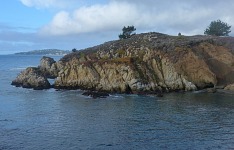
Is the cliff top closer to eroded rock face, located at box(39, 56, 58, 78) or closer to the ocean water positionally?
eroded rock face, located at box(39, 56, 58, 78)

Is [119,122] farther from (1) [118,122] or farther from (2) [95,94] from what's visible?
(2) [95,94]

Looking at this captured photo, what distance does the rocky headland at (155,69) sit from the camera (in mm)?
87000

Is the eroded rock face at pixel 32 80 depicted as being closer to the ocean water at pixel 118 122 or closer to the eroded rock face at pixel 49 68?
the ocean water at pixel 118 122

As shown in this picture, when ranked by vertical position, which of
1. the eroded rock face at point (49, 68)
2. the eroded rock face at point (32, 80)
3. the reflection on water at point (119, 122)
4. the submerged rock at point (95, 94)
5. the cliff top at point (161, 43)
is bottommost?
the reflection on water at point (119, 122)

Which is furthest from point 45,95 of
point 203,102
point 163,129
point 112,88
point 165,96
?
point 163,129

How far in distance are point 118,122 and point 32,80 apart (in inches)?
2001

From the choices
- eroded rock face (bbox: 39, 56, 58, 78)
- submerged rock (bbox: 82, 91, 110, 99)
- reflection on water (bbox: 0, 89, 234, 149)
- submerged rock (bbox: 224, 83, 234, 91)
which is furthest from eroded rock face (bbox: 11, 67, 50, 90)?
submerged rock (bbox: 224, 83, 234, 91)

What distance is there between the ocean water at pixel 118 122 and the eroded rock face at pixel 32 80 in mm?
14967

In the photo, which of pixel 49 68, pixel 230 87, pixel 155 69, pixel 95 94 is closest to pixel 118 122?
pixel 95 94

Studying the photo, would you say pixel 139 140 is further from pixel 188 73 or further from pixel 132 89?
pixel 188 73

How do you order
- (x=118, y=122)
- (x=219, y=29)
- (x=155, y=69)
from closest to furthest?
1. (x=118, y=122)
2. (x=155, y=69)
3. (x=219, y=29)

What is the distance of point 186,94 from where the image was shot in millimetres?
81562

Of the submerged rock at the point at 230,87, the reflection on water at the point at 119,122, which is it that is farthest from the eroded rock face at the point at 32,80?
the submerged rock at the point at 230,87

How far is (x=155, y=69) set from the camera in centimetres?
9206
